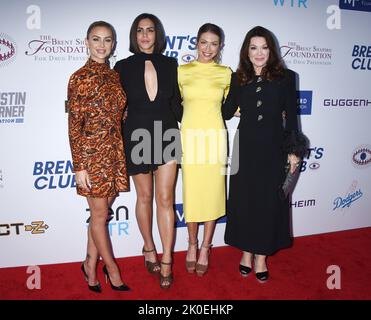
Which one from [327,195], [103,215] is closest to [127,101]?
[103,215]

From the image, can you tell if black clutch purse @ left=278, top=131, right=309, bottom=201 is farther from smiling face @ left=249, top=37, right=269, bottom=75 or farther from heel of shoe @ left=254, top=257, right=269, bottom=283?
heel of shoe @ left=254, top=257, right=269, bottom=283

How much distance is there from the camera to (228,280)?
2.73 meters

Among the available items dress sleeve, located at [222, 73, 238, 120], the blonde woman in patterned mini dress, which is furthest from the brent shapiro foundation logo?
dress sleeve, located at [222, 73, 238, 120]

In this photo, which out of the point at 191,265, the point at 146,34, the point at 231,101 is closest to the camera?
the point at 146,34

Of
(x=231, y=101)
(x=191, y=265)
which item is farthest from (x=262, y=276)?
(x=231, y=101)

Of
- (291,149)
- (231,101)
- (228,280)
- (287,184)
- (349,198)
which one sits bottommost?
(228,280)

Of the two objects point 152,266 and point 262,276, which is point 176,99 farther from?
point 262,276

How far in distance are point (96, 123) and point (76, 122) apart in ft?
0.43

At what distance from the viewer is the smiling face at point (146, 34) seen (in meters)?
2.34

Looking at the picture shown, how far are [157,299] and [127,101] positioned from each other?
5.23 feet

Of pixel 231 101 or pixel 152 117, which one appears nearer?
pixel 152 117

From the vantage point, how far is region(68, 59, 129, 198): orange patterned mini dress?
2062 millimetres

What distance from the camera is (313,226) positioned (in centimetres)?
367

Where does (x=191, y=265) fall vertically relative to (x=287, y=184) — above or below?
below
